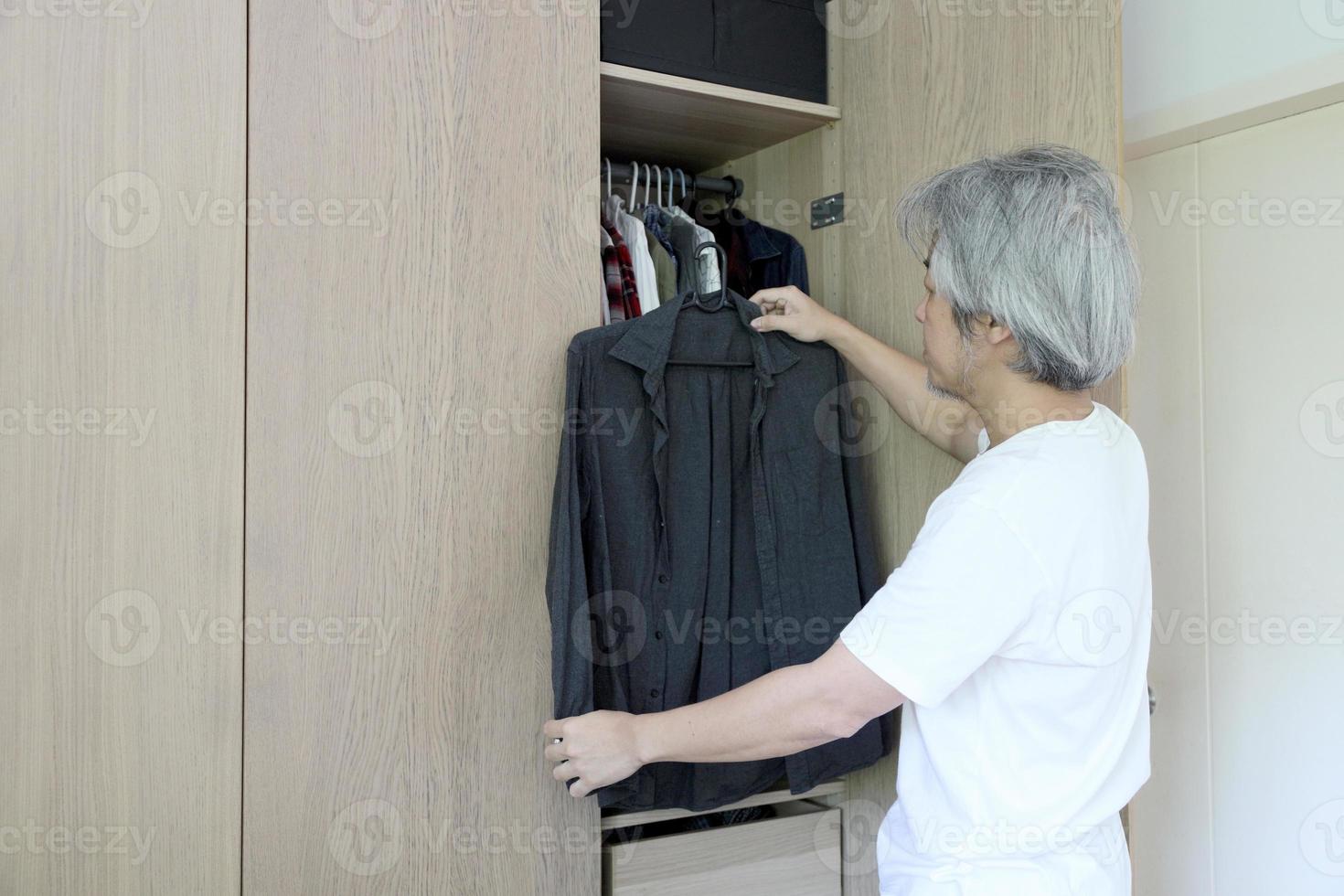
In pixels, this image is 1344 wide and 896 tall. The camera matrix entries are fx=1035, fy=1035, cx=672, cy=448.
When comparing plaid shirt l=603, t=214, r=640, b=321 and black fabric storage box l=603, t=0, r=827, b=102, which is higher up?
black fabric storage box l=603, t=0, r=827, b=102

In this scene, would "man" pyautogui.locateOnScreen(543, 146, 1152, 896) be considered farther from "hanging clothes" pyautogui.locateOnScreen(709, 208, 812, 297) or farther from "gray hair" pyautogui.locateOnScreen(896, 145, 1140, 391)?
"hanging clothes" pyautogui.locateOnScreen(709, 208, 812, 297)

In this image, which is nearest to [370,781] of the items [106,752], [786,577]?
[106,752]

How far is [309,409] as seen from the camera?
5.13ft

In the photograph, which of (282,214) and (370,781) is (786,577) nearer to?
(370,781)

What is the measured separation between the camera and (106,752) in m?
1.44

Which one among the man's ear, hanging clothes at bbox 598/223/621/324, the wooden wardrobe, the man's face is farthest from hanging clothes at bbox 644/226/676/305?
the man's ear

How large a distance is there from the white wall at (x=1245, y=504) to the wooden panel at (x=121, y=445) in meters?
1.57

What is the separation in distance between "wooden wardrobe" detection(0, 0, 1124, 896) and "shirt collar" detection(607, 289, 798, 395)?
108 millimetres

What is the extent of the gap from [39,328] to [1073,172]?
54.8 inches

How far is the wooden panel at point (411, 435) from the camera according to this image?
5.07 ft

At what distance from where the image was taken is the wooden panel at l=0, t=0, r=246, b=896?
1.41 meters

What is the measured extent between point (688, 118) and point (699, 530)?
2.91 feet

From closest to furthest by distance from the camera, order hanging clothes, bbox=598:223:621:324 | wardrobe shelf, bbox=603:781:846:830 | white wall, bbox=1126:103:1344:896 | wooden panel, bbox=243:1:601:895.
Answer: wooden panel, bbox=243:1:601:895 < white wall, bbox=1126:103:1344:896 < wardrobe shelf, bbox=603:781:846:830 < hanging clothes, bbox=598:223:621:324

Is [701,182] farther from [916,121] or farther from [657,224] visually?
[916,121]
